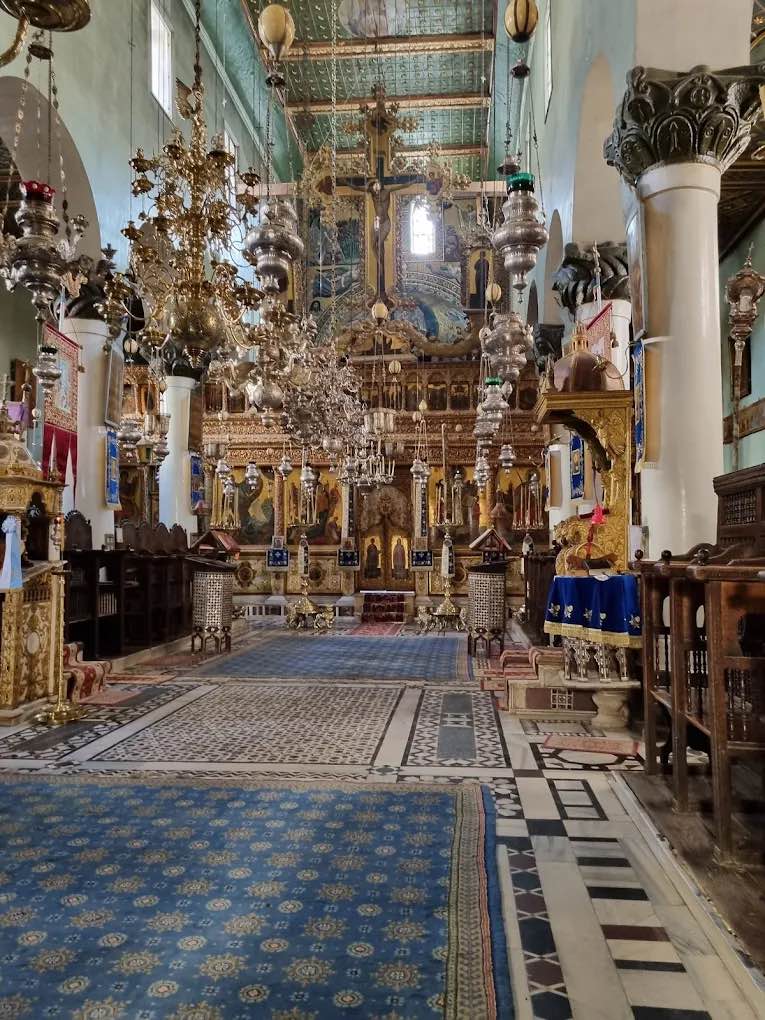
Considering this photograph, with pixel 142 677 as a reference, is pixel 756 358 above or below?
above

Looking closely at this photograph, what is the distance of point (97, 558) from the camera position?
804 centimetres

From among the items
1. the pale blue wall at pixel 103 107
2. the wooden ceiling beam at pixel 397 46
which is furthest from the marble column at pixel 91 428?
the wooden ceiling beam at pixel 397 46

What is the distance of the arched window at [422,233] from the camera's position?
18.0 m

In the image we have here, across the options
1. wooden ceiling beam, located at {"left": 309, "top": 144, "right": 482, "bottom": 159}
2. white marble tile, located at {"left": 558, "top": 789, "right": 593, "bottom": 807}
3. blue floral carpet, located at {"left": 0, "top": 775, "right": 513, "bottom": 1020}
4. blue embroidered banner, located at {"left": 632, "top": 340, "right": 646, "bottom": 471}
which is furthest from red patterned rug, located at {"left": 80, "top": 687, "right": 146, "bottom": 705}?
wooden ceiling beam, located at {"left": 309, "top": 144, "right": 482, "bottom": 159}

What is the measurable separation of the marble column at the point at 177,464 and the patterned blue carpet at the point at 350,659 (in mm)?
3580

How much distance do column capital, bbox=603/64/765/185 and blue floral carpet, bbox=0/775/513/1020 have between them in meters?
4.45

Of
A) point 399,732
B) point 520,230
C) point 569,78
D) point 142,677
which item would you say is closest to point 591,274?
point 569,78

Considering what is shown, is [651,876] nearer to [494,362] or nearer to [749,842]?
[749,842]

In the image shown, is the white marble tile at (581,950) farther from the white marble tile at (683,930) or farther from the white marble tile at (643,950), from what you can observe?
the white marble tile at (683,930)

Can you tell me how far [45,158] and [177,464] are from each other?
19.0ft

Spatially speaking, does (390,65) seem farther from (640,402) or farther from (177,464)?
(640,402)

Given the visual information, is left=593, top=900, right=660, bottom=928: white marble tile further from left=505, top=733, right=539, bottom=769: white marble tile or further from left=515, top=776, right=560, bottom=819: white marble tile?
left=505, top=733, right=539, bottom=769: white marble tile

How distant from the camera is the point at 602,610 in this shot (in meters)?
5.13

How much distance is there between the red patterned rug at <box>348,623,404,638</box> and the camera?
12217mm
